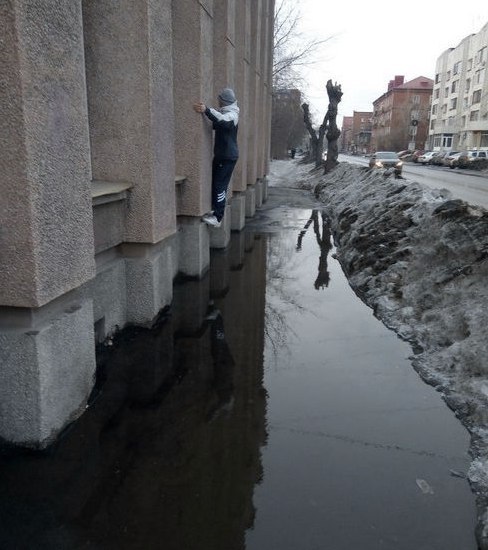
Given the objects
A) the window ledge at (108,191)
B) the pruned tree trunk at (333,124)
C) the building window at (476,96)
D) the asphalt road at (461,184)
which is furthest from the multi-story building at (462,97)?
the window ledge at (108,191)

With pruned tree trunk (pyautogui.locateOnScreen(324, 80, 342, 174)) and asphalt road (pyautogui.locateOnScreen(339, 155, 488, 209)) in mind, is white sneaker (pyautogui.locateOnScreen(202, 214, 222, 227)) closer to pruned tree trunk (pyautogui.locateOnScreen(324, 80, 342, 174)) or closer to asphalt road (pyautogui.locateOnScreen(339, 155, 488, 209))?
asphalt road (pyautogui.locateOnScreen(339, 155, 488, 209))

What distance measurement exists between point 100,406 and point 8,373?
839mm

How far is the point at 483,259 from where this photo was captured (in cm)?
499

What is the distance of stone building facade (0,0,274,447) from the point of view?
2.74m

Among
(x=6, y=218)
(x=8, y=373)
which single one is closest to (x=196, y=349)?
(x=8, y=373)

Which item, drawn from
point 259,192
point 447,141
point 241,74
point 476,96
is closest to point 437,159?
point 476,96

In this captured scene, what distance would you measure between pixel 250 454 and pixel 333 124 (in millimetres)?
28162

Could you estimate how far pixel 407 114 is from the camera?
86.3 m

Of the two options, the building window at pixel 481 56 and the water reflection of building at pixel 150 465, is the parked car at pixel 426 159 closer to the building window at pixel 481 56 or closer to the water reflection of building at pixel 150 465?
the building window at pixel 481 56

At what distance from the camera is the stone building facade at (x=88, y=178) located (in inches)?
108

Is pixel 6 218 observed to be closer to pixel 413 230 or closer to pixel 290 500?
pixel 290 500

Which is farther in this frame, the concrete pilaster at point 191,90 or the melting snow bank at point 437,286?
the concrete pilaster at point 191,90

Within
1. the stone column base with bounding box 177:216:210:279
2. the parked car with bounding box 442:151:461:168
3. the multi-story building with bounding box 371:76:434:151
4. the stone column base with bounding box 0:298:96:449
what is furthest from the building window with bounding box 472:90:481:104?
the stone column base with bounding box 0:298:96:449

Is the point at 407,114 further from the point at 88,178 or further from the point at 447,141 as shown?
the point at 88,178
